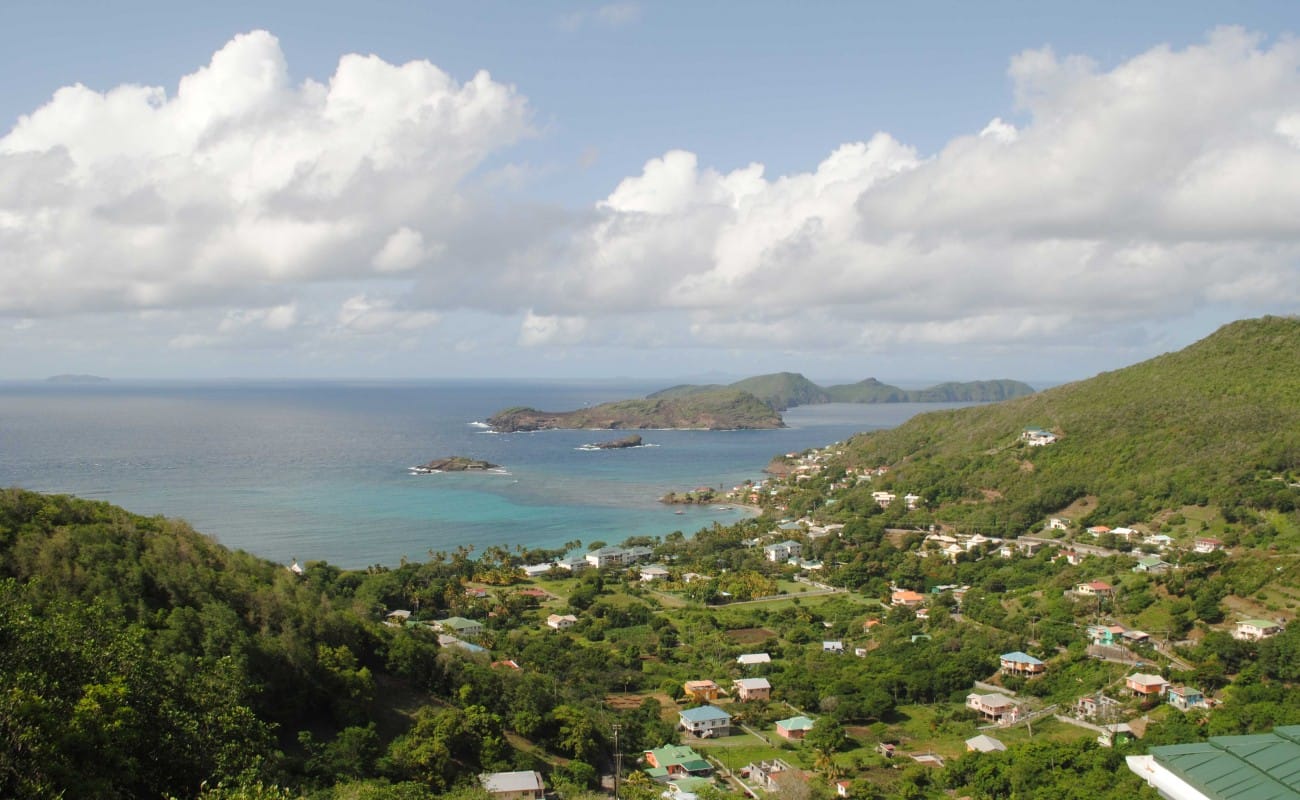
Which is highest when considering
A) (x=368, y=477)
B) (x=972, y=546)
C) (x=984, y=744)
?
(x=368, y=477)

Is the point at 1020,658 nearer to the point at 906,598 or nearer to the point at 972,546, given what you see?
the point at 906,598

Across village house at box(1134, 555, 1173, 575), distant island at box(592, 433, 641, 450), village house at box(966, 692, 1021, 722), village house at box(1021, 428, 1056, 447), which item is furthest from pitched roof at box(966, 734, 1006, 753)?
distant island at box(592, 433, 641, 450)

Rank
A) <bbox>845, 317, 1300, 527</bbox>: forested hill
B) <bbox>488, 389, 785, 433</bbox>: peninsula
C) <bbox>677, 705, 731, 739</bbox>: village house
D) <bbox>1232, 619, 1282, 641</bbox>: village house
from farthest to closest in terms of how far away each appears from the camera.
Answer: <bbox>488, 389, 785, 433</bbox>: peninsula
<bbox>845, 317, 1300, 527</bbox>: forested hill
<bbox>1232, 619, 1282, 641</bbox>: village house
<bbox>677, 705, 731, 739</bbox>: village house

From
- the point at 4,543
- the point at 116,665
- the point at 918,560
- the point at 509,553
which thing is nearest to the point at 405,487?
the point at 509,553

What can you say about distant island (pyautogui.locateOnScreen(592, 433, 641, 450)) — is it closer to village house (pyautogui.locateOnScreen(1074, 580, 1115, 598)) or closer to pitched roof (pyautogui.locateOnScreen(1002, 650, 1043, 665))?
village house (pyautogui.locateOnScreen(1074, 580, 1115, 598))

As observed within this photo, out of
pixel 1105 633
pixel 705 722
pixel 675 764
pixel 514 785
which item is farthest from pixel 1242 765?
pixel 1105 633
